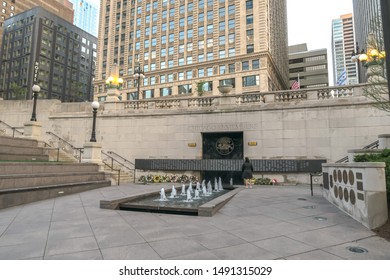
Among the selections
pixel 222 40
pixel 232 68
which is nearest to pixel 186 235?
pixel 232 68

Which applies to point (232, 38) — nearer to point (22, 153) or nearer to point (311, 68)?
point (22, 153)

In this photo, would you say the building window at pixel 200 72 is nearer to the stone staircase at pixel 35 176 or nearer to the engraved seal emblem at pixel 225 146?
the engraved seal emblem at pixel 225 146

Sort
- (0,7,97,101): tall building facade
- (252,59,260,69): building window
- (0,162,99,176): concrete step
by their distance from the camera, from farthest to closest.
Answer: (0,7,97,101): tall building facade < (252,59,260,69): building window < (0,162,99,176): concrete step

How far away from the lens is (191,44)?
207ft

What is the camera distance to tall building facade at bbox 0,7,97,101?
92312mm

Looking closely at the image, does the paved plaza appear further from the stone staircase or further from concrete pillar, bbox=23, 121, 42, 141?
concrete pillar, bbox=23, 121, 42, 141

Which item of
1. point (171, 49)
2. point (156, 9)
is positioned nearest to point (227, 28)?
point (171, 49)

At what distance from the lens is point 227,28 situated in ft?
194

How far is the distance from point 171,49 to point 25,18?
Answer: 232 feet

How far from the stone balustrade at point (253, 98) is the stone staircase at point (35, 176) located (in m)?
7.92

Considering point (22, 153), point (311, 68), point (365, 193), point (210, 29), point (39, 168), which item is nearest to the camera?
point (365, 193)

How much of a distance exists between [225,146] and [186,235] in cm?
1438

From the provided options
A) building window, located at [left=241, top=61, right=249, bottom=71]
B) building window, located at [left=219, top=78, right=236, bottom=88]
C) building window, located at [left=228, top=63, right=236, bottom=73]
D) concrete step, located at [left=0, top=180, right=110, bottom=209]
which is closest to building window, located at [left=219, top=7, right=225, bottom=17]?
building window, located at [left=228, top=63, right=236, bottom=73]

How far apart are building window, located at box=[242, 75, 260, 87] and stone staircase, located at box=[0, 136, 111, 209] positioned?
44.2 m
